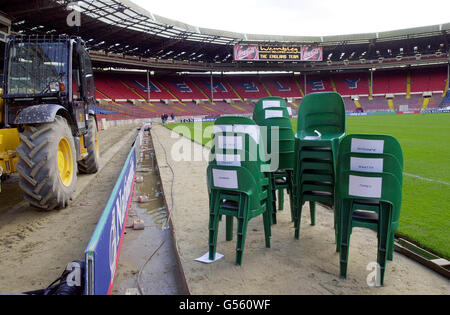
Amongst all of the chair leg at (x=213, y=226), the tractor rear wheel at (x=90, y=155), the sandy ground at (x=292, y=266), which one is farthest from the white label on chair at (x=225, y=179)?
the tractor rear wheel at (x=90, y=155)

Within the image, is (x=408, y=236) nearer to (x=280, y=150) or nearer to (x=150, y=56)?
(x=280, y=150)

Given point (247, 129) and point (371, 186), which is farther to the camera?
point (247, 129)

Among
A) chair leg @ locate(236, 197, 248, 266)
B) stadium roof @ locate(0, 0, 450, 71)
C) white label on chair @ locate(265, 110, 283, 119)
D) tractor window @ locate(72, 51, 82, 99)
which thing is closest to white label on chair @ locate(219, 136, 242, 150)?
chair leg @ locate(236, 197, 248, 266)

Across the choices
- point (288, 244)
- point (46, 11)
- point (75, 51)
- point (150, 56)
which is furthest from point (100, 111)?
point (288, 244)

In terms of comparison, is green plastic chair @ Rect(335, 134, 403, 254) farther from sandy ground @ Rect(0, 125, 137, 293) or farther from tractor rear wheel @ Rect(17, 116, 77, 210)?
tractor rear wheel @ Rect(17, 116, 77, 210)

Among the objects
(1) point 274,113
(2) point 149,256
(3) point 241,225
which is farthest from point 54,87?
(3) point 241,225

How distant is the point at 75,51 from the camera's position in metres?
6.92

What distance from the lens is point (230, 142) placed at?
337 cm

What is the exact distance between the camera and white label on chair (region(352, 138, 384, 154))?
289cm

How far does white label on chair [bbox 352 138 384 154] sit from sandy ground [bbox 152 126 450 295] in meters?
1.21

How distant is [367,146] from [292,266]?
142cm

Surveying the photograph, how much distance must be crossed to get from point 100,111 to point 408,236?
110ft

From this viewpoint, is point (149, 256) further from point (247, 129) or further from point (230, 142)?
point (247, 129)

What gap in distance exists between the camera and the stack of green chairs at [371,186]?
288 cm
